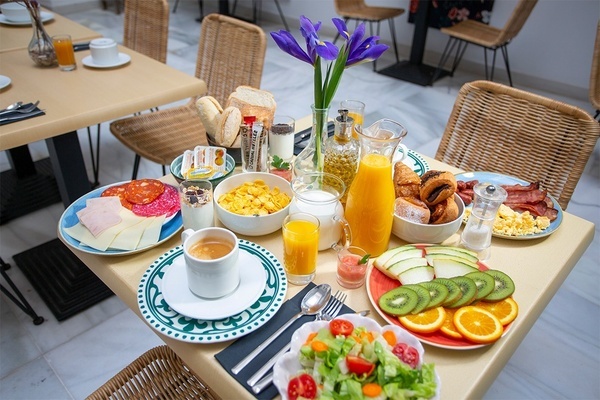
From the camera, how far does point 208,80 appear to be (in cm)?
232

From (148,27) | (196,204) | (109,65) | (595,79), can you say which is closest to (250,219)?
(196,204)

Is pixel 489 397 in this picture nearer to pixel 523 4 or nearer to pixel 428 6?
pixel 523 4

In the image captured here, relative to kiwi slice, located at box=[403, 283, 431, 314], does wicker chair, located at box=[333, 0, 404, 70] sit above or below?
below

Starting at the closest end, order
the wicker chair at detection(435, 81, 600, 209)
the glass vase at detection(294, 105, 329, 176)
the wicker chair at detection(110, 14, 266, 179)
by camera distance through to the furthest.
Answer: the glass vase at detection(294, 105, 329, 176)
the wicker chair at detection(435, 81, 600, 209)
the wicker chair at detection(110, 14, 266, 179)

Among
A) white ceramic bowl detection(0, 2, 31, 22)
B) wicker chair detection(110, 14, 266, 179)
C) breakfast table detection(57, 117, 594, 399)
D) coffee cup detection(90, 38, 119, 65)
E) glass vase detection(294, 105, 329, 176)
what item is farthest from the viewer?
white ceramic bowl detection(0, 2, 31, 22)

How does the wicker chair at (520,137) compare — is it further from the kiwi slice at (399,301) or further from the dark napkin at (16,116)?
the dark napkin at (16,116)

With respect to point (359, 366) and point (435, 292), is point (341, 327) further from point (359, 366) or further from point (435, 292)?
point (435, 292)

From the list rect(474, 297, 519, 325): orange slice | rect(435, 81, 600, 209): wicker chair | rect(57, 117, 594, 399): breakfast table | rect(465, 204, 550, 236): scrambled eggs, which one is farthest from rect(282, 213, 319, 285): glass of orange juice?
rect(435, 81, 600, 209): wicker chair

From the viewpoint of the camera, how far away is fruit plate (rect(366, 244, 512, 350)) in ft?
2.79

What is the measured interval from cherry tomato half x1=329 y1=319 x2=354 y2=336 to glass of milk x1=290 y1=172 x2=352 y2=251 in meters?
0.29

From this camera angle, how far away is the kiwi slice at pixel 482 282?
0.94m

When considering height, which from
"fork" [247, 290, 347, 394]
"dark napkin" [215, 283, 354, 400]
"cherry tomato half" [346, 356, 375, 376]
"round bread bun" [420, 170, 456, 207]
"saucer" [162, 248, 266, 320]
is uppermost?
"round bread bun" [420, 170, 456, 207]

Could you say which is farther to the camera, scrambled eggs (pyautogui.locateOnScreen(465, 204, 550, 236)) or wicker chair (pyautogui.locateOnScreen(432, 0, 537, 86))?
wicker chair (pyautogui.locateOnScreen(432, 0, 537, 86))

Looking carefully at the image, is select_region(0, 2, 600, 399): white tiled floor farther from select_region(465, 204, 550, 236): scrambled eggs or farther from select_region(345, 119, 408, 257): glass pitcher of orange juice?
select_region(345, 119, 408, 257): glass pitcher of orange juice
